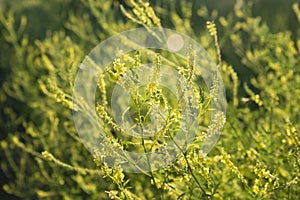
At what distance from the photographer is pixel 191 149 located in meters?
1.81

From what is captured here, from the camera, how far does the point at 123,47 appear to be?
11.7 ft

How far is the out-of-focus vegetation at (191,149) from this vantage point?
197 cm

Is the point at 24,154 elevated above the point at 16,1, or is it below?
below

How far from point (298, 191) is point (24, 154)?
2.36 meters

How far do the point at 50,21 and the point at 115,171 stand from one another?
4586mm

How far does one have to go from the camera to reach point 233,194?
7.43ft

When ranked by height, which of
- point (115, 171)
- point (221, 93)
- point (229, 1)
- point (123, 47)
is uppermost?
point (229, 1)

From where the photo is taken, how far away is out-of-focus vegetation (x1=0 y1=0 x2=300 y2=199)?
1.97 m

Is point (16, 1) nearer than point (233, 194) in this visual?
No

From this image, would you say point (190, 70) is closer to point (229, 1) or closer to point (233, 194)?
point (233, 194)

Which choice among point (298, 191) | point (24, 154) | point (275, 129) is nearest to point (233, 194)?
point (298, 191)

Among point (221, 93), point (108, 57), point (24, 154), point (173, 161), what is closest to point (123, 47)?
point (108, 57)

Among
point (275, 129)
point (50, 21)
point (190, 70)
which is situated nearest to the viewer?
point (190, 70)

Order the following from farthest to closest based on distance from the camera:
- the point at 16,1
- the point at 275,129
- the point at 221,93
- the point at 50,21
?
1. the point at 16,1
2. the point at 50,21
3. the point at 275,129
4. the point at 221,93
